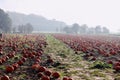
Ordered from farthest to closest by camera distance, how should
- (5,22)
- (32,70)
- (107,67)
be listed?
(5,22) → (107,67) → (32,70)

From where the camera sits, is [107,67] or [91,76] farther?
[107,67]

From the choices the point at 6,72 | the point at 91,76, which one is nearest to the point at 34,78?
the point at 6,72

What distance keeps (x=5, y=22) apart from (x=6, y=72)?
83.6m

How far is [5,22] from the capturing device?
93875mm

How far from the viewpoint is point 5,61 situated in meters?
16.5

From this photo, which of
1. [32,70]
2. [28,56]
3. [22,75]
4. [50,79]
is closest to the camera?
[50,79]

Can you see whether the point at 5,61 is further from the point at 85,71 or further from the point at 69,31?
the point at 69,31

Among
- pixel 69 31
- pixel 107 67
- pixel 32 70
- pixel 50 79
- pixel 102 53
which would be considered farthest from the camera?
pixel 69 31

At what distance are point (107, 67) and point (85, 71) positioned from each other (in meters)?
2.02

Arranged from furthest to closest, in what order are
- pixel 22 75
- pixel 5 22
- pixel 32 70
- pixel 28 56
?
pixel 5 22 → pixel 28 56 → pixel 32 70 → pixel 22 75

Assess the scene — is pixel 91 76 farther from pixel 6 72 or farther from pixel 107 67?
pixel 6 72

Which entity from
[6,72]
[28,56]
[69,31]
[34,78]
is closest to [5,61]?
[28,56]

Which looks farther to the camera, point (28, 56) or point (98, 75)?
point (28, 56)

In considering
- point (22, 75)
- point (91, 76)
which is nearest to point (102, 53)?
point (91, 76)
